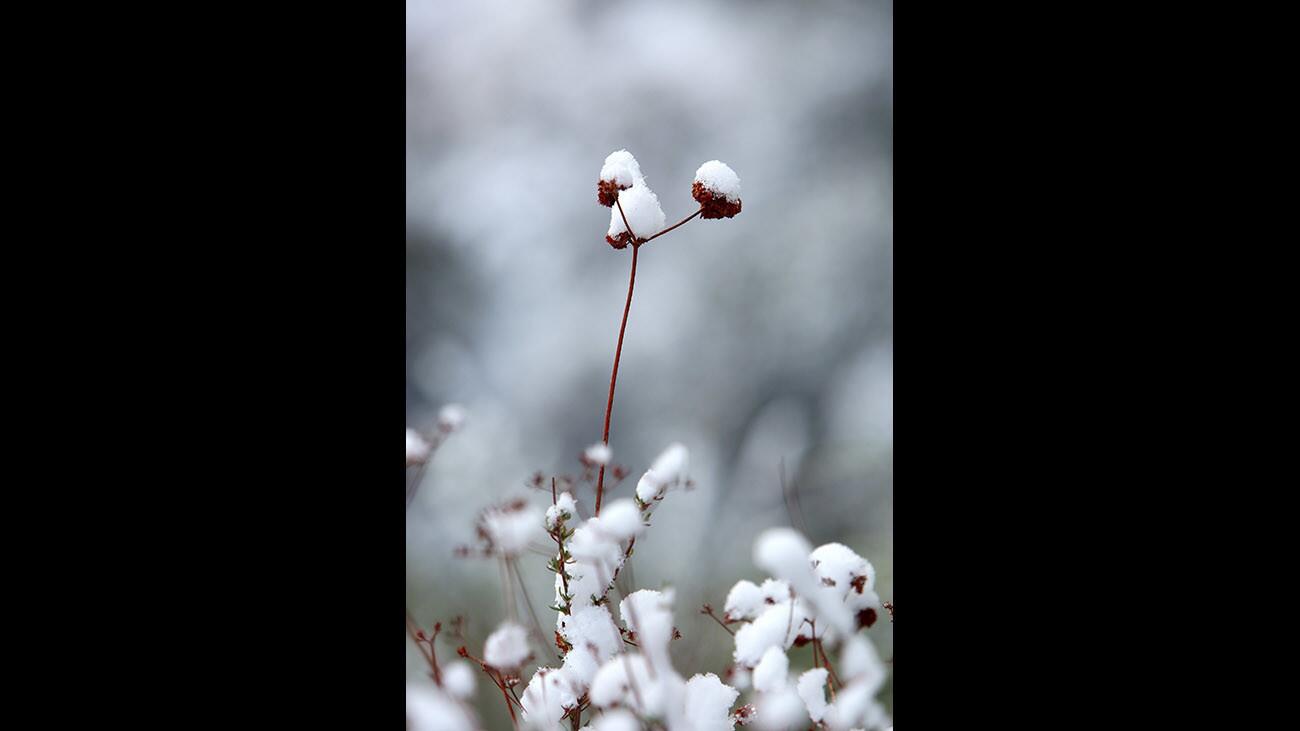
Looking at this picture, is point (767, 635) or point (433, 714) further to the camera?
point (767, 635)

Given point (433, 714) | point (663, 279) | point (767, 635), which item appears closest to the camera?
point (433, 714)

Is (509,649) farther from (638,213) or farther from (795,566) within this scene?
(638,213)

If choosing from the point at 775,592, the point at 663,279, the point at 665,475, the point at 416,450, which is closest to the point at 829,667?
the point at 775,592

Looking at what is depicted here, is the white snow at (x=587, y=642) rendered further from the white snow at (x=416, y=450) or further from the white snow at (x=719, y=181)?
the white snow at (x=719, y=181)

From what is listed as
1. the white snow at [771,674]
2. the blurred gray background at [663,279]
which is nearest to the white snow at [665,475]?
the white snow at [771,674]
